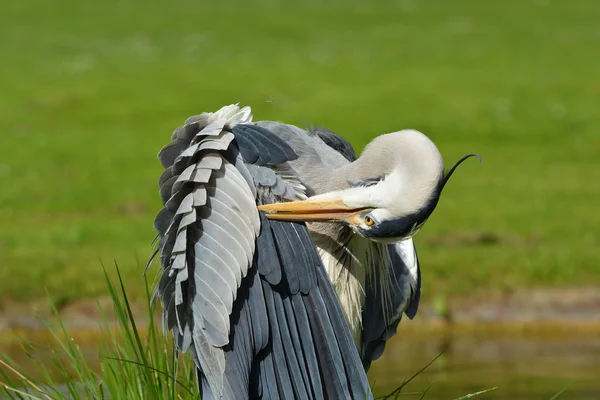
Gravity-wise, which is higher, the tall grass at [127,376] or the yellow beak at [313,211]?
the yellow beak at [313,211]

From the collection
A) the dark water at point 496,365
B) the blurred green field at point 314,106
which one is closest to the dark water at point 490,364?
the dark water at point 496,365

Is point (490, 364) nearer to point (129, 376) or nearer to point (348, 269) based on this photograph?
point (348, 269)

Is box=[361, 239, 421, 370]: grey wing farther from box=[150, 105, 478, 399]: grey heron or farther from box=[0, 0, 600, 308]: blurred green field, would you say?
box=[0, 0, 600, 308]: blurred green field

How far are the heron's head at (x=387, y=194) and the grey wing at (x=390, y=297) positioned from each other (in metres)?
0.89

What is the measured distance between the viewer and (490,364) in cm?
855

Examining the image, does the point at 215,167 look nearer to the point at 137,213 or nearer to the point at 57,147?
the point at 137,213

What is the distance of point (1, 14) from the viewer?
2911 centimetres

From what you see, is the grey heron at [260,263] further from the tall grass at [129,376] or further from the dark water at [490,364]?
the dark water at [490,364]

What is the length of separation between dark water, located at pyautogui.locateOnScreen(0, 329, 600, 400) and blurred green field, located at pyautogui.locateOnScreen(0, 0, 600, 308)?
54 centimetres

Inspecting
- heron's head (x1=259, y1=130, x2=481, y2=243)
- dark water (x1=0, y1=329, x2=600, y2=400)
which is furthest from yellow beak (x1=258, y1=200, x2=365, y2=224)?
dark water (x1=0, y1=329, x2=600, y2=400)

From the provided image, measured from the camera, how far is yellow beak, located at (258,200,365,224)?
4.49 m

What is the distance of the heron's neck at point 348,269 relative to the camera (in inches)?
A: 198

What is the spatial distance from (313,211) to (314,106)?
543 inches

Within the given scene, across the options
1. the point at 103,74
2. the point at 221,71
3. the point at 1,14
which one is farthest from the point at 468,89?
the point at 1,14
